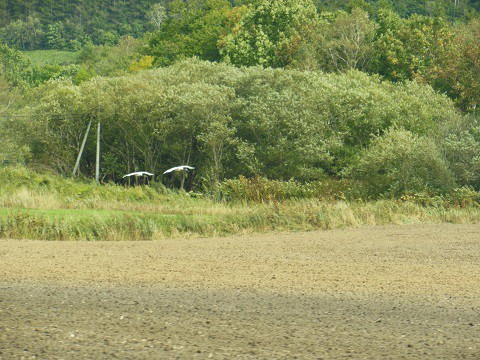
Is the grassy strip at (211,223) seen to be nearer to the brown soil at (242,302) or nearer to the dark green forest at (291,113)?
the brown soil at (242,302)

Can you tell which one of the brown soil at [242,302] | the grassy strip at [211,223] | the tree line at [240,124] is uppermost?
the brown soil at [242,302]

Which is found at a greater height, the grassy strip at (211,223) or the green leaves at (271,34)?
the grassy strip at (211,223)

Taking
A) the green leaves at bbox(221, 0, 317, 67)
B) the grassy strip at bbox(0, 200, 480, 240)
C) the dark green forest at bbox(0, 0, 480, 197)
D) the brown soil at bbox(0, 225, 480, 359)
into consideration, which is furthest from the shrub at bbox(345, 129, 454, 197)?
the green leaves at bbox(221, 0, 317, 67)

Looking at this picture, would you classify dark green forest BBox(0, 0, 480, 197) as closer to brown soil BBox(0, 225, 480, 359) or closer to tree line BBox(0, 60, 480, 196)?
tree line BBox(0, 60, 480, 196)

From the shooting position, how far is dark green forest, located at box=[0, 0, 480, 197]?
34812 millimetres

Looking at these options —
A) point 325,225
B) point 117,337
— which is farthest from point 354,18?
point 117,337

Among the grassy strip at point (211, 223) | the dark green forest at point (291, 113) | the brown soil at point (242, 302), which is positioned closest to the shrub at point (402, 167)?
the dark green forest at point (291, 113)

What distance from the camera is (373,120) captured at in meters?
40.6

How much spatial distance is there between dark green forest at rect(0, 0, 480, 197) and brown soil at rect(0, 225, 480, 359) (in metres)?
20.0

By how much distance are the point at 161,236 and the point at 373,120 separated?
85.6ft

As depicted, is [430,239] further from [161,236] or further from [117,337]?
[117,337]

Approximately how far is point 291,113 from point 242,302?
32.8 meters

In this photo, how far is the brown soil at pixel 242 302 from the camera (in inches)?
257

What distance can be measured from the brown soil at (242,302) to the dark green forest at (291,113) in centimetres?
2002
